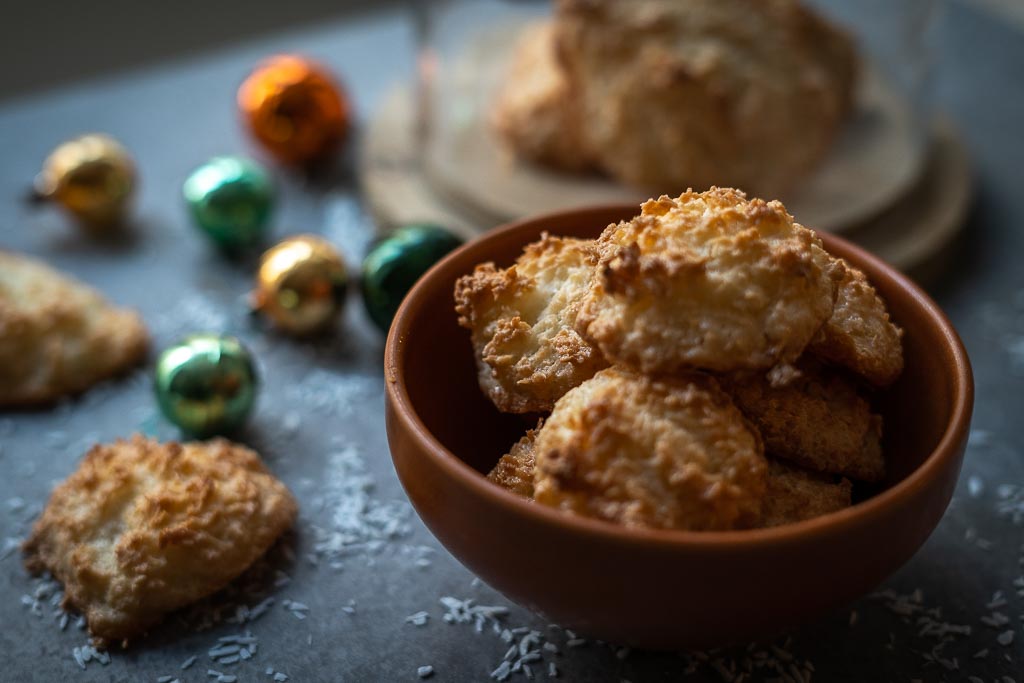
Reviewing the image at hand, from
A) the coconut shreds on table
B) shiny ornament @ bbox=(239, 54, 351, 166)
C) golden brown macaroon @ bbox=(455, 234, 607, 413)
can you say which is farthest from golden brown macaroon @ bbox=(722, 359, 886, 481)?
shiny ornament @ bbox=(239, 54, 351, 166)

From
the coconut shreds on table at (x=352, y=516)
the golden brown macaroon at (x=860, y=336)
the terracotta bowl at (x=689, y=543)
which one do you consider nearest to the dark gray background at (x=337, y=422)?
the coconut shreds on table at (x=352, y=516)

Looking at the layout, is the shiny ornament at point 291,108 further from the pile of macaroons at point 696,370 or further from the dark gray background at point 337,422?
the pile of macaroons at point 696,370

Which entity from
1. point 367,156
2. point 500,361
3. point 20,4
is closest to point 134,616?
point 500,361

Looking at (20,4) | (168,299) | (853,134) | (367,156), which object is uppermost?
(853,134)

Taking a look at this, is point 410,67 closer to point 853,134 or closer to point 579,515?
point 853,134

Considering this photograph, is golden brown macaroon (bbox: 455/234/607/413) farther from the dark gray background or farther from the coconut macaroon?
the dark gray background

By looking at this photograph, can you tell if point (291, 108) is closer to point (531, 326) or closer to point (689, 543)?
point (531, 326)
